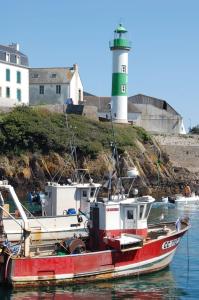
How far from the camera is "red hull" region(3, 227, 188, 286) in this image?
62.8 feet

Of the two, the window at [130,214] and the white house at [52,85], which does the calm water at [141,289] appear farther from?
the white house at [52,85]

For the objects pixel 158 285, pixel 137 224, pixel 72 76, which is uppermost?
pixel 72 76

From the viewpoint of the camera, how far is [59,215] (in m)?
26.1

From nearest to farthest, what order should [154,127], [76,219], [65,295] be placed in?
[65,295], [76,219], [154,127]

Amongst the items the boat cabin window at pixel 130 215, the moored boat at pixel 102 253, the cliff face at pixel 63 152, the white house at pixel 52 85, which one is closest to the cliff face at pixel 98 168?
the cliff face at pixel 63 152

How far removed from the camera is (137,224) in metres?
21.6

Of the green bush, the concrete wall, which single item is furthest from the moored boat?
the concrete wall

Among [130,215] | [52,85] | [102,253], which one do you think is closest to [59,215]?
[130,215]

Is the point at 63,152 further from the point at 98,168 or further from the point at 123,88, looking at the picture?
the point at 123,88

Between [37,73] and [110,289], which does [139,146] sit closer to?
[37,73]

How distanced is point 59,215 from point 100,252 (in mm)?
6303

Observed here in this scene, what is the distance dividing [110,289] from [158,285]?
1.72 metres

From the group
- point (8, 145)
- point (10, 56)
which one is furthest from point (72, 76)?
point (8, 145)

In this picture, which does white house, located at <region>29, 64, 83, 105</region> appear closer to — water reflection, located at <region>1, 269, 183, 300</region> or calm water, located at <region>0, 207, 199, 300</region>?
calm water, located at <region>0, 207, 199, 300</region>
